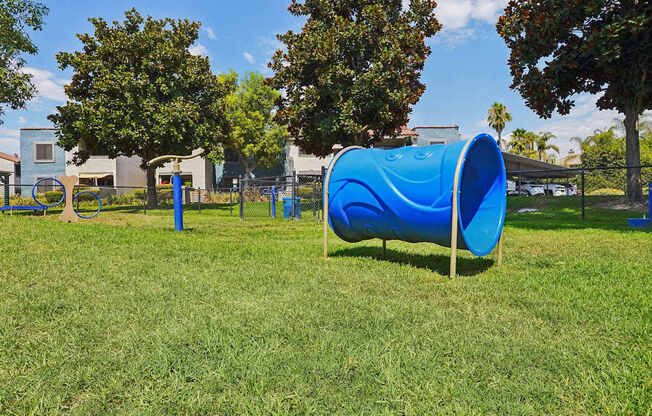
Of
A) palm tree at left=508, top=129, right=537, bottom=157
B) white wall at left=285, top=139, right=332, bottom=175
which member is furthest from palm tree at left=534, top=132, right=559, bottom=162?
white wall at left=285, top=139, right=332, bottom=175

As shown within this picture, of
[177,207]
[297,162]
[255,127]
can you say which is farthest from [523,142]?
[177,207]

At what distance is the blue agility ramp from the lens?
498cm

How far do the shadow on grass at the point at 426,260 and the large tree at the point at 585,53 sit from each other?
1039 cm

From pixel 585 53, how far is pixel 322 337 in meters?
14.2

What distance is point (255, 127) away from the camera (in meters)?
34.4

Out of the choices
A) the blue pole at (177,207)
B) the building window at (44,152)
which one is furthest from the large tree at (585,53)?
the building window at (44,152)

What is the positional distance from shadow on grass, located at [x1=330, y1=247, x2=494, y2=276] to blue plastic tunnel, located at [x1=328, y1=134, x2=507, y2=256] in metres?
0.37

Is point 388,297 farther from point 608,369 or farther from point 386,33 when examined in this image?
point 386,33

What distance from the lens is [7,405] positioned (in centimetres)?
207

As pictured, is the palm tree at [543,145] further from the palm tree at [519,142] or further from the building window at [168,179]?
the building window at [168,179]

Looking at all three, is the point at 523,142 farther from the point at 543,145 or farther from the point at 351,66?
the point at 351,66

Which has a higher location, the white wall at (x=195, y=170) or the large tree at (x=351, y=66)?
the large tree at (x=351, y=66)

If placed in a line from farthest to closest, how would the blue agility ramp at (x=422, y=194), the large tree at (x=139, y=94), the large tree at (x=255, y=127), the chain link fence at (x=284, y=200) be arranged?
the large tree at (x=255, y=127) → the large tree at (x=139, y=94) → the chain link fence at (x=284, y=200) → the blue agility ramp at (x=422, y=194)

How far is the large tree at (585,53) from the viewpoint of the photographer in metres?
12.0
